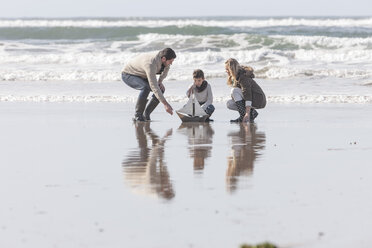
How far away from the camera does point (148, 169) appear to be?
7.00 m

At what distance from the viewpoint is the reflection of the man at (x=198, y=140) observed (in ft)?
25.0

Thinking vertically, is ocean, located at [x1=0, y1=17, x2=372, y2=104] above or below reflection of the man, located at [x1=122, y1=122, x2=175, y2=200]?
below

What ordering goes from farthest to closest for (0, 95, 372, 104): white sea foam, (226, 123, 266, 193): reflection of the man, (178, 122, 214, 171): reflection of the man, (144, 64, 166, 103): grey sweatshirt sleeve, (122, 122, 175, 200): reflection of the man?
(0, 95, 372, 104): white sea foam, (144, 64, 166, 103): grey sweatshirt sleeve, (178, 122, 214, 171): reflection of the man, (226, 123, 266, 193): reflection of the man, (122, 122, 175, 200): reflection of the man

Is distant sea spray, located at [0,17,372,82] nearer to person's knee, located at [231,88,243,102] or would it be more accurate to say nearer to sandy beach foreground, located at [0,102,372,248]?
person's knee, located at [231,88,243,102]

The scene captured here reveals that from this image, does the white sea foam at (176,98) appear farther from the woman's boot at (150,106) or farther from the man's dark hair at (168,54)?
the man's dark hair at (168,54)

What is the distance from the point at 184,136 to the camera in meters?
9.61

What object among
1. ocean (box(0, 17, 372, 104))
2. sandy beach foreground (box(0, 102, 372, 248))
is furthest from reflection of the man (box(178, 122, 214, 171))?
ocean (box(0, 17, 372, 104))

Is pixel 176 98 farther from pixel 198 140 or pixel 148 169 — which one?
pixel 148 169

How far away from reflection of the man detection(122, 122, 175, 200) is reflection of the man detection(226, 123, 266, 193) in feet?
1.68

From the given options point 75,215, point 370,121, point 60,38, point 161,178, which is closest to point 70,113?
point 370,121

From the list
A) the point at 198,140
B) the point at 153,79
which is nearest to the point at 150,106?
the point at 153,79

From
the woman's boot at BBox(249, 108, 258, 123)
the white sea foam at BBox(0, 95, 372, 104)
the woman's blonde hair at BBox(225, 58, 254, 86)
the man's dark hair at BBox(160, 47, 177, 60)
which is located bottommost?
the white sea foam at BBox(0, 95, 372, 104)

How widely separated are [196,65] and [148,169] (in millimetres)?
16329

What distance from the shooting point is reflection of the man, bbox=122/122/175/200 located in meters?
6.03
